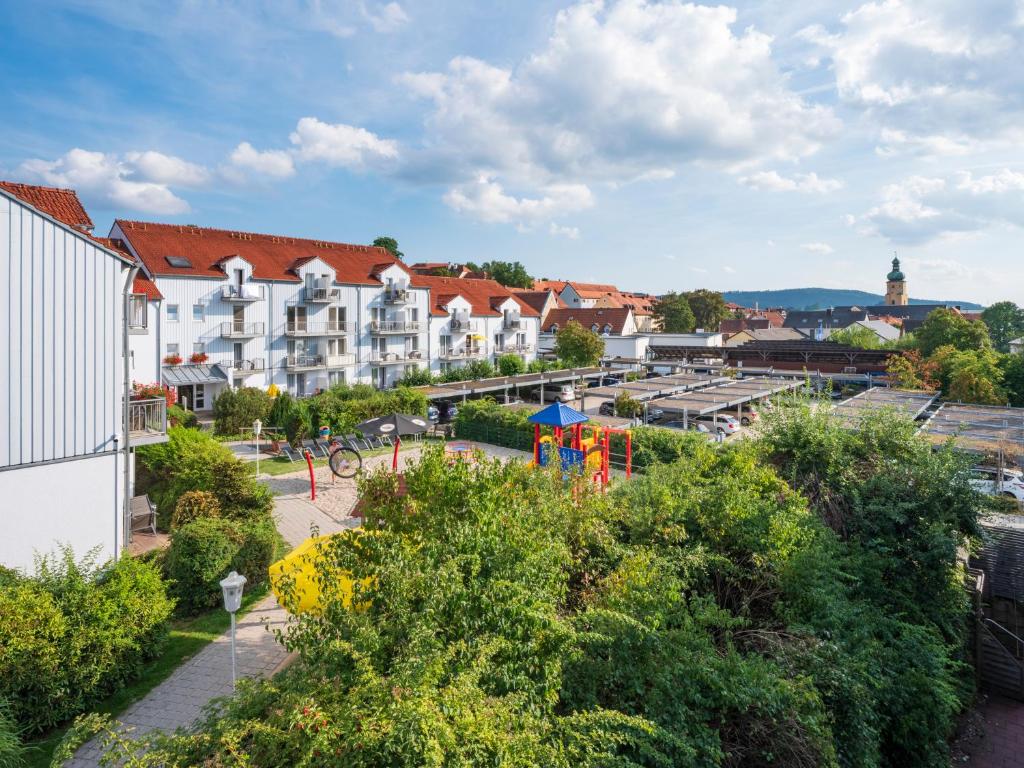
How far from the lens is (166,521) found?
14.4 meters

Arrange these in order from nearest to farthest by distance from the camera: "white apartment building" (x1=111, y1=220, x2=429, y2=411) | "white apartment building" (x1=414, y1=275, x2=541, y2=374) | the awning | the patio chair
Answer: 1. the patio chair
2. the awning
3. "white apartment building" (x1=111, y1=220, x2=429, y2=411)
4. "white apartment building" (x1=414, y1=275, x2=541, y2=374)

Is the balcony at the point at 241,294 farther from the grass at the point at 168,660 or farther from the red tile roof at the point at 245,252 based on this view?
the grass at the point at 168,660

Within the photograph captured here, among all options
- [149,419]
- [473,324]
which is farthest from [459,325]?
[149,419]

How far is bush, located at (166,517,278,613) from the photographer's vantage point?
10.9m

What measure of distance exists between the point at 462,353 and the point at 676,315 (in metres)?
39.8

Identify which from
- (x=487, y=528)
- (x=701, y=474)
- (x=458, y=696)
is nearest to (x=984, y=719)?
(x=701, y=474)

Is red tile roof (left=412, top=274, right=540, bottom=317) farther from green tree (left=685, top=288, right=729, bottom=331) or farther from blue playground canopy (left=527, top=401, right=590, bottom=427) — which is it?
green tree (left=685, top=288, right=729, bottom=331)

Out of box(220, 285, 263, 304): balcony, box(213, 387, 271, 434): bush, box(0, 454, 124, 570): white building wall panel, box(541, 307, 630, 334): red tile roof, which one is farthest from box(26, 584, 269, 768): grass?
box(541, 307, 630, 334): red tile roof

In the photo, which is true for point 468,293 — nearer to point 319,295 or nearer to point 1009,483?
point 319,295

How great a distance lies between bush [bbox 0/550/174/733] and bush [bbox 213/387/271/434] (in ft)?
63.9

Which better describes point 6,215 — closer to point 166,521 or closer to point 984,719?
point 166,521

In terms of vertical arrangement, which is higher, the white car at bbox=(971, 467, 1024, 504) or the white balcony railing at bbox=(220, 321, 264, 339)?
the white balcony railing at bbox=(220, 321, 264, 339)

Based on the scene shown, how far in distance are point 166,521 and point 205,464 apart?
204 centimetres

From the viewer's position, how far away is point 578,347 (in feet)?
159
